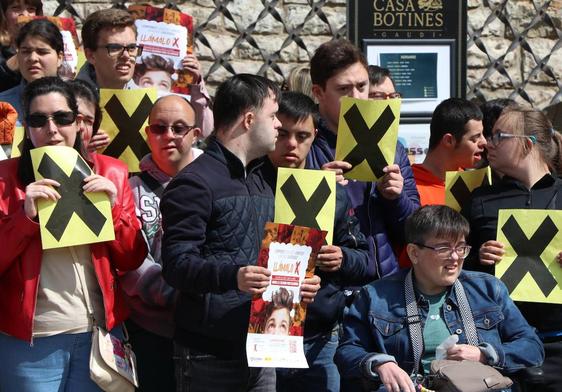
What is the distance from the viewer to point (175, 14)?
255 inches

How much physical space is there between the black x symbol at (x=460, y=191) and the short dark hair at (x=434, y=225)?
69 cm

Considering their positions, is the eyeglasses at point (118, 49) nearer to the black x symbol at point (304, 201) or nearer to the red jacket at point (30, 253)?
the red jacket at point (30, 253)

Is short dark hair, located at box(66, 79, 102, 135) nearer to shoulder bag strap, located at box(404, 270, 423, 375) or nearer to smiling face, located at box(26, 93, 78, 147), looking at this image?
smiling face, located at box(26, 93, 78, 147)

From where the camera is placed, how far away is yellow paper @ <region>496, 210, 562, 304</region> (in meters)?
5.15

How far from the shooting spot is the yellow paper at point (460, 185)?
18.2 ft

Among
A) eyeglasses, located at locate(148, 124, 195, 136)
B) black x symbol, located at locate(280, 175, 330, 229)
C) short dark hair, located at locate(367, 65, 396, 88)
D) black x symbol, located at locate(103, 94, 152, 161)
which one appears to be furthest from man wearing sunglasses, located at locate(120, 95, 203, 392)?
short dark hair, located at locate(367, 65, 396, 88)

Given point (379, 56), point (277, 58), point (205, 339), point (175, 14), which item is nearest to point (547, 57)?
point (277, 58)

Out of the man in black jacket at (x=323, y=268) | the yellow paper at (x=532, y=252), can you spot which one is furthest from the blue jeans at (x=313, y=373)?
the yellow paper at (x=532, y=252)

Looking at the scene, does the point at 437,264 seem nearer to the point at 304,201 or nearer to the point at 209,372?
the point at 304,201

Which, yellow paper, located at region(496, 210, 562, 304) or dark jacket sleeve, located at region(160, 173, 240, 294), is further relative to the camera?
yellow paper, located at region(496, 210, 562, 304)

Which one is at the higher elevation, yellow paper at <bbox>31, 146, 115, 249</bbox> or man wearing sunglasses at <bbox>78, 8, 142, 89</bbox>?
man wearing sunglasses at <bbox>78, 8, 142, 89</bbox>

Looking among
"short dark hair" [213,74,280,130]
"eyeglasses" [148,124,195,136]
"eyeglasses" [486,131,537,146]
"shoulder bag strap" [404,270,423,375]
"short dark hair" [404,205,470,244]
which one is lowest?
"shoulder bag strap" [404,270,423,375]

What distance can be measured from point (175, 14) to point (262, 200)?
217 cm

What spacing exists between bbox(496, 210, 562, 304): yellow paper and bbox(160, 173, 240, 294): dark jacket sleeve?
4.79 feet
